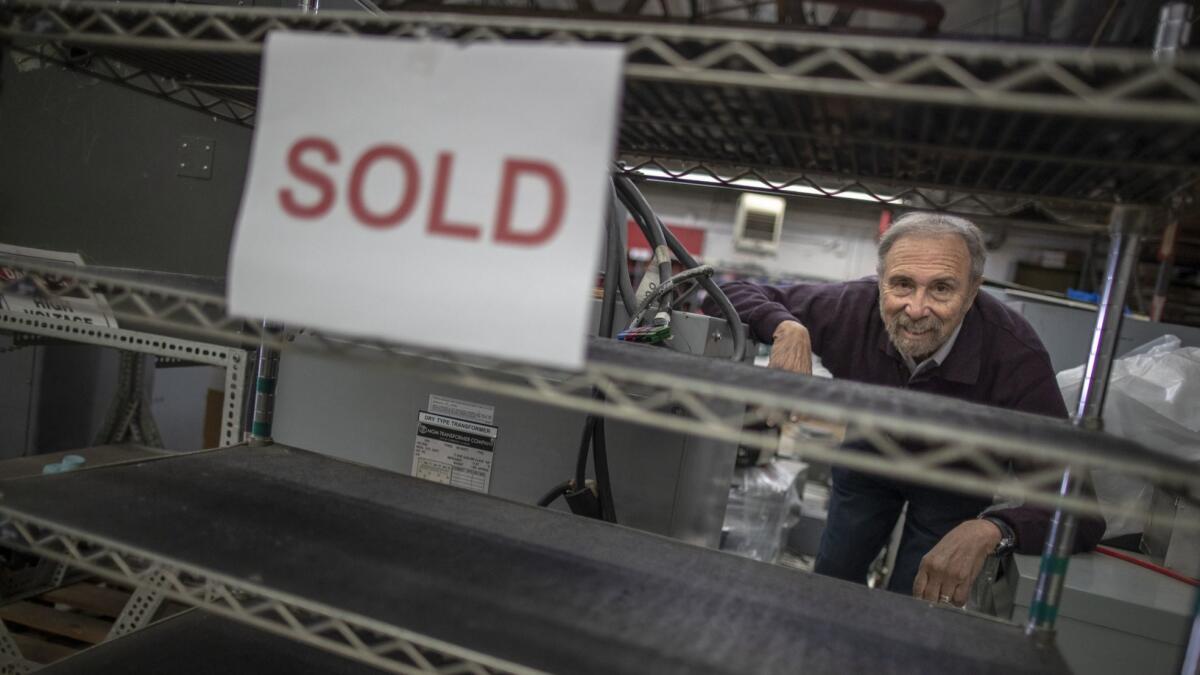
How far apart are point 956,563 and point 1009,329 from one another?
558mm

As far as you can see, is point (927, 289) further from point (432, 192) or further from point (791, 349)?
point (432, 192)

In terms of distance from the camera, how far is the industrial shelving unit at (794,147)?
18.6 inches

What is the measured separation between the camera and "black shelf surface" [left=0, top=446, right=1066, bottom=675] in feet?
2.00

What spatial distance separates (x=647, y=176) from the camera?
1.15 metres

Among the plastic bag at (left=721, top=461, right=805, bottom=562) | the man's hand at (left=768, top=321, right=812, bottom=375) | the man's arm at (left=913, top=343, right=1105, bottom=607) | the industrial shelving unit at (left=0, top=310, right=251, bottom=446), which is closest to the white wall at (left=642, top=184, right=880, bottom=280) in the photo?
the plastic bag at (left=721, top=461, right=805, bottom=562)

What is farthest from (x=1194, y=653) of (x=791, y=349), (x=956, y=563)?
(x=791, y=349)

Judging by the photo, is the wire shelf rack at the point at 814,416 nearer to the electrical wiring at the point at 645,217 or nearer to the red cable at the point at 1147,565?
the electrical wiring at the point at 645,217

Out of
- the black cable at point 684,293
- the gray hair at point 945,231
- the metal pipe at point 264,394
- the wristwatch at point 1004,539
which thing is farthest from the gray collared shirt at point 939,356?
the metal pipe at point 264,394

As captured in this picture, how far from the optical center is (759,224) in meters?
6.82

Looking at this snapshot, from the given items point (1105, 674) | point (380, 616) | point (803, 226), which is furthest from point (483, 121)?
point (803, 226)

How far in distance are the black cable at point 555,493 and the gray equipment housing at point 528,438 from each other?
0.04 metres

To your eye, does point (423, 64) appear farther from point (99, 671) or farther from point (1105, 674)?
point (1105, 674)

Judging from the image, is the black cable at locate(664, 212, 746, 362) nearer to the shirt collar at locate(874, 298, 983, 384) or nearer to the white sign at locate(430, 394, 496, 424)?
the white sign at locate(430, 394, 496, 424)

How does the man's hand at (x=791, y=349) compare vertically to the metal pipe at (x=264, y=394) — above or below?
above
